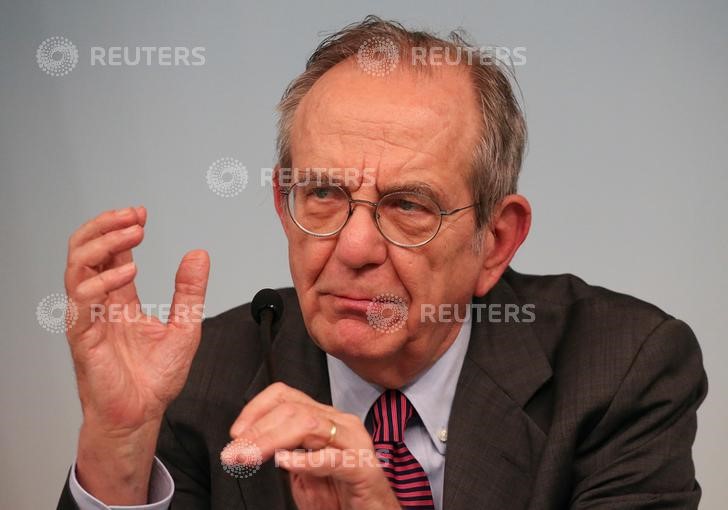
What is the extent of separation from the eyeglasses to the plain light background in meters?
0.47

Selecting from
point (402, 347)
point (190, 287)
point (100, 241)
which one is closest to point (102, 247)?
point (100, 241)

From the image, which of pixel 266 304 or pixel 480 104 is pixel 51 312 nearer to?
pixel 266 304

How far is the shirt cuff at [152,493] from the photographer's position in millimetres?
2109

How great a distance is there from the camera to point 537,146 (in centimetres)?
293

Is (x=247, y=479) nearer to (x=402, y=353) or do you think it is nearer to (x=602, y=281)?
(x=402, y=353)

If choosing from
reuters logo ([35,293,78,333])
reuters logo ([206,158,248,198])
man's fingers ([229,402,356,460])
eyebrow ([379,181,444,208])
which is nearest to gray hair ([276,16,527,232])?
eyebrow ([379,181,444,208])

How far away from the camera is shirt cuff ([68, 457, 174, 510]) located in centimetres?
211

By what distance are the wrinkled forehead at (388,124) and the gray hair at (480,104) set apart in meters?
0.05

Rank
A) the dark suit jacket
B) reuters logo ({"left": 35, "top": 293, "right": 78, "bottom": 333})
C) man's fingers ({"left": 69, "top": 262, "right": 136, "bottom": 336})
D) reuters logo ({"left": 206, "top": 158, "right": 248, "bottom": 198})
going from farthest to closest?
1. reuters logo ({"left": 35, "top": 293, "right": 78, "bottom": 333})
2. reuters logo ({"left": 206, "top": 158, "right": 248, "bottom": 198})
3. the dark suit jacket
4. man's fingers ({"left": 69, "top": 262, "right": 136, "bottom": 336})

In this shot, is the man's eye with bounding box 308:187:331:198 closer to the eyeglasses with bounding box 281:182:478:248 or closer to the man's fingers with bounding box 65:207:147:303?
the eyeglasses with bounding box 281:182:478:248

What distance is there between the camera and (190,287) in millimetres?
2074

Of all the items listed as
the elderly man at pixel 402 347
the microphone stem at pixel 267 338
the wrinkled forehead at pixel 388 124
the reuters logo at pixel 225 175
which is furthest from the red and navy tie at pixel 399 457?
the reuters logo at pixel 225 175

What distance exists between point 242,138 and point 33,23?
66cm

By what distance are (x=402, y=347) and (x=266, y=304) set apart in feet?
1.11
